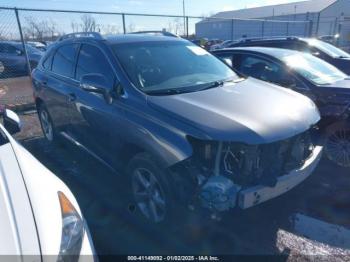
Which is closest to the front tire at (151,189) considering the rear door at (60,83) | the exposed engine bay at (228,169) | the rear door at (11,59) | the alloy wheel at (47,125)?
the exposed engine bay at (228,169)

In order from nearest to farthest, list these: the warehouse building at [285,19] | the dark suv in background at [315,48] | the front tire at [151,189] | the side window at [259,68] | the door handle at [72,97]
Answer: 1. the front tire at [151,189]
2. the door handle at [72,97]
3. the side window at [259,68]
4. the dark suv in background at [315,48]
5. the warehouse building at [285,19]

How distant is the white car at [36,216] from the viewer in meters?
1.57

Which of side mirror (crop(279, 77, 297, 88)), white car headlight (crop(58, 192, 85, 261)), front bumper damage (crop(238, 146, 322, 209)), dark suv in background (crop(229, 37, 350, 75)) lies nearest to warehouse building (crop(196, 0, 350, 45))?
dark suv in background (crop(229, 37, 350, 75))

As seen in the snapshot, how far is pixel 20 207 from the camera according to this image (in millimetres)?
1719

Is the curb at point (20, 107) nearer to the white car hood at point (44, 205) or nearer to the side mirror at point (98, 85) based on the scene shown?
the side mirror at point (98, 85)

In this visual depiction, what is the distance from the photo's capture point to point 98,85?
11.3 ft

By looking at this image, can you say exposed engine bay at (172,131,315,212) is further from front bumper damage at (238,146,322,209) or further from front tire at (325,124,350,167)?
front tire at (325,124,350,167)

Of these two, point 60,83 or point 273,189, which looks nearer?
point 273,189

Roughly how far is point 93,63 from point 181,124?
1758mm

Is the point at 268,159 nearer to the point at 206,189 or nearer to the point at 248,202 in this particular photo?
the point at 248,202

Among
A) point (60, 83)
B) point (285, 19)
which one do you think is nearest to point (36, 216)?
point (60, 83)

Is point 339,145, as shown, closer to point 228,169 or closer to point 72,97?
point 228,169

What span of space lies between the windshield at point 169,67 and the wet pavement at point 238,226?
1.19 meters

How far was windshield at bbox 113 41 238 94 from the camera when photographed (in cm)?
339
